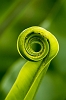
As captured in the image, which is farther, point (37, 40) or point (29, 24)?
point (29, 24)

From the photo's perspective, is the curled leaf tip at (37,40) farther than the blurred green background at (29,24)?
No

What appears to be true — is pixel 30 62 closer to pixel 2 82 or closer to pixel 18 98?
pixel 18 98

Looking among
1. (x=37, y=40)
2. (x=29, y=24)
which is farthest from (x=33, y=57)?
(x=29, y=24)

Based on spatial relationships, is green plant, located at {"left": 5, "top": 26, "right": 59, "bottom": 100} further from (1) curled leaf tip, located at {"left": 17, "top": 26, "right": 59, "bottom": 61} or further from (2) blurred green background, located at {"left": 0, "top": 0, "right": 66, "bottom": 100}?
(2) blurred green background, located at {"left": 0, "top": 0, "right": 66, "bottom": 100}

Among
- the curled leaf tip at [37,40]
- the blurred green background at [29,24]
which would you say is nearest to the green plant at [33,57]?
the curled leaf tip at [37,40]

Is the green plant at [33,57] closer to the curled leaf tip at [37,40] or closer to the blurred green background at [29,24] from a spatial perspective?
the curled leaf tip at [37,40]

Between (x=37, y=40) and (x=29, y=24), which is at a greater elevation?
(x=29, y=24)

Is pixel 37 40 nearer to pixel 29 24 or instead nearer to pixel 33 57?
pixel 33 57
